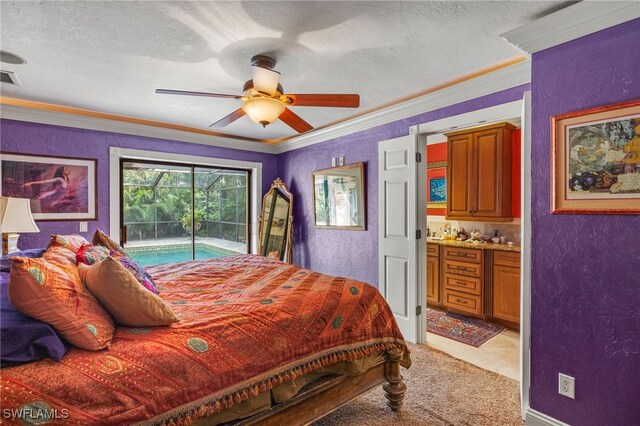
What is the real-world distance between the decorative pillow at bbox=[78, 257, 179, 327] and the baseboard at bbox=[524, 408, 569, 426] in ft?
7.30

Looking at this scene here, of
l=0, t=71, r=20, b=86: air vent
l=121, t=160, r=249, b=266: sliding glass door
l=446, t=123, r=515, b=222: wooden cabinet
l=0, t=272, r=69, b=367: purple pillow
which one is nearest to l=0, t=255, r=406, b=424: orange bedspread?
l=0, t=272, r=69, b=367: purple pillow

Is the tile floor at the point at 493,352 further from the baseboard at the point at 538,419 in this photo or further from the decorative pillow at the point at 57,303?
the decorative pillow at the point at 57,303

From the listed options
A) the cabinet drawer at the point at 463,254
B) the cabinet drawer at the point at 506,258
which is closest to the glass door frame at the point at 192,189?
the cabinet drawer at the point at 463,254

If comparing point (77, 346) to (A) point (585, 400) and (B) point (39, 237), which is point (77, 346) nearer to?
(A) point (585, 400)

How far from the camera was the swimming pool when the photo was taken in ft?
14.3

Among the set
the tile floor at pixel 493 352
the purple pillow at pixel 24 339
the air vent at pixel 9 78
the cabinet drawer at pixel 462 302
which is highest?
the air vent at pixel 9 78

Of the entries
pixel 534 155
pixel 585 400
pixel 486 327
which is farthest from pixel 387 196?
pixel 585 400

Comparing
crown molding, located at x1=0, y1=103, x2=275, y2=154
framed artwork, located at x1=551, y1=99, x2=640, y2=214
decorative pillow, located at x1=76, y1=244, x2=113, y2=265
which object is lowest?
decorative pillow, located at x1=76, y1=244, x2=113, y2=265

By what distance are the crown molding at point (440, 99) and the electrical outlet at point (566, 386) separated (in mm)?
2073

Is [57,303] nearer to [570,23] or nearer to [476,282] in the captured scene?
[570,23]

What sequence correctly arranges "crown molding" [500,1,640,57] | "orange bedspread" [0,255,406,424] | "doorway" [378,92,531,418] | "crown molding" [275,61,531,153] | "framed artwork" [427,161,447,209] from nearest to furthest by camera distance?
1. "orange bedspread" [0,255,406,424]
2. "crown molding" [500,1,640,57]
3. "crown molding" [275,61,531,153]
4. "doorway" [378,92,531,418]
5. "framed artwork" [427,161,447,209]

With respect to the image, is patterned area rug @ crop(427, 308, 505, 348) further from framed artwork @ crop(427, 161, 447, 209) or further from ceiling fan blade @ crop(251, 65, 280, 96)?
ceiling fan blade @ crop(251, 65, 280, 96)

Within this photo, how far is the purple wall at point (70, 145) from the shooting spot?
3283mm

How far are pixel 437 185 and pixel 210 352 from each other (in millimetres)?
4492
